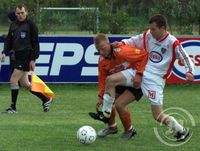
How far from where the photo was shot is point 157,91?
8406mm

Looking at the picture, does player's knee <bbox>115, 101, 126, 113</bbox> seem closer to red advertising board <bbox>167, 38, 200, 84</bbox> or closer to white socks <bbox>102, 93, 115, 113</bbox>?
white socks <bbox>102, 93, 115, 113</bbox>

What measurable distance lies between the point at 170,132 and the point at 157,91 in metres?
0.79

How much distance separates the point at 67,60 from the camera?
1500cm

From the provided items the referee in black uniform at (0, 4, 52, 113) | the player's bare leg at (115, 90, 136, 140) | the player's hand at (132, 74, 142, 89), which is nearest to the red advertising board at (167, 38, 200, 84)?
the referee in black uniform at (0, 4, 52, 113)

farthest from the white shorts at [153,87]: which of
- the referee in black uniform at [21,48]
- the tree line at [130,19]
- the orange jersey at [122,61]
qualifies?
the tree line at [130,19]

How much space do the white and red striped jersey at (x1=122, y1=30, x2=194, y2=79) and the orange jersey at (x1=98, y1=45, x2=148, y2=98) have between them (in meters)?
0.10

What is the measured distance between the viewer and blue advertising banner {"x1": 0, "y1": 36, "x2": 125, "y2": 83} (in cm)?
1489

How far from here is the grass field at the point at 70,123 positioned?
326 inches

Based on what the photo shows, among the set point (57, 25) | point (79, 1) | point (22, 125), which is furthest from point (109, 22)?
point (79, 1)

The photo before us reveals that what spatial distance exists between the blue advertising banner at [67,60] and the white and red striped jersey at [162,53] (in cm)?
648

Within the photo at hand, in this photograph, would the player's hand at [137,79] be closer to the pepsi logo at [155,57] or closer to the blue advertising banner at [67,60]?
the pepsi logo at [155,57]

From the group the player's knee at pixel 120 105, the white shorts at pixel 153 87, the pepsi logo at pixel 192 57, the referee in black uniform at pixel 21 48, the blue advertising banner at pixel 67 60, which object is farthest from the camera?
the pepsi logo at pixel 192 57

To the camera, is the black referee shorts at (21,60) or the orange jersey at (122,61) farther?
the black referee shorts at (21,60)

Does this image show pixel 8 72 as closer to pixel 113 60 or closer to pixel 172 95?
pixel 172 95
